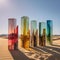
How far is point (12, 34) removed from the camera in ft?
18.0

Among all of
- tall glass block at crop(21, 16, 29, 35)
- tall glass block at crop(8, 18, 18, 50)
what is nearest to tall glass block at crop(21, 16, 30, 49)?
tall glass block at crop(21, 16, 29, 35)

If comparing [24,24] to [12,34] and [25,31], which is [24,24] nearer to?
[25,31]

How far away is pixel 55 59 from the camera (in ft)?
12.1

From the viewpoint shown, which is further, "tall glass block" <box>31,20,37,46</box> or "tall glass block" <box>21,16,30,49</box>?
"tall glass block" <box>31,20,37,46</box>

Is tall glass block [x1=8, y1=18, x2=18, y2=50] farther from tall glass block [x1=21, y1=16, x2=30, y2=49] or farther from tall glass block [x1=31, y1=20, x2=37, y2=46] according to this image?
tall glass block [x1=31, y1=20, x2=37, y2=46]

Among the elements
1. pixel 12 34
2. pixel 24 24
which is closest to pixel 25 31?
pixel 24 24

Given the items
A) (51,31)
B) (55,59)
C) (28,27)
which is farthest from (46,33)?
(55,59)

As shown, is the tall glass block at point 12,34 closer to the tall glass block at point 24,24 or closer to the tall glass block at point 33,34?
the tall glass block at point 24,24

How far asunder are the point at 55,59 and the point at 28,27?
2.31m

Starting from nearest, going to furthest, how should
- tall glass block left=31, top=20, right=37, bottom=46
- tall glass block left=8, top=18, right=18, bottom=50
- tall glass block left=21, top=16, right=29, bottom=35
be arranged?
1. tall glass block left=8, top=18, right=18, bottom=50
2. tall glass block left=21, top=16, right=29, bottom=35
3. tall glass block left=31, top=20, right=37, bottom=46

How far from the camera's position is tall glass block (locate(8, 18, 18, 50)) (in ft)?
17.6

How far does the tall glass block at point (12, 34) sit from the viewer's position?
17.6ft

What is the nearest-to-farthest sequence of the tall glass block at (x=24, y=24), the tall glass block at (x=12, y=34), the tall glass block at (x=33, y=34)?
the tall glass block at (x=12, y=34), the tall glass block at (x=24, y=24), the tall glass block at (x=33, y=34)

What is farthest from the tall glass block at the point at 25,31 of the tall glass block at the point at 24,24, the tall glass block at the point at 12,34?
the tall glass block at the point at 12,34
